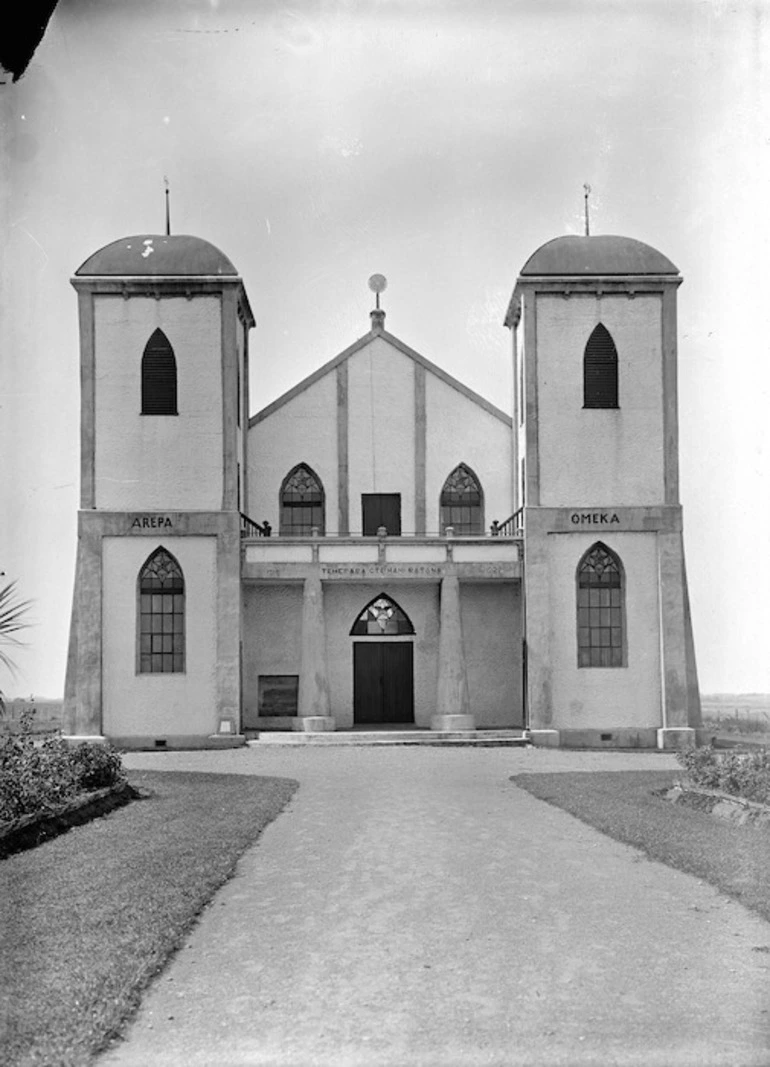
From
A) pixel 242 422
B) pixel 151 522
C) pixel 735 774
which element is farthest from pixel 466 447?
pixel 735 774

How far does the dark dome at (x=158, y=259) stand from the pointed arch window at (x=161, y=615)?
7059mm

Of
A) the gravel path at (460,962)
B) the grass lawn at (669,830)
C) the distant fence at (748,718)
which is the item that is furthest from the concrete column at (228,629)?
the distant fence at (748,718)

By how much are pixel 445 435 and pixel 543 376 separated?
13.0 feet

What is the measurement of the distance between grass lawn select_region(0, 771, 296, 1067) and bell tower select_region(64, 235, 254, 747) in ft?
42.8

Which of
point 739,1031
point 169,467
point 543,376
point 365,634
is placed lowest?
point 739,1031

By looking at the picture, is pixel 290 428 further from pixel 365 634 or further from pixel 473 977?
pixel 473 977

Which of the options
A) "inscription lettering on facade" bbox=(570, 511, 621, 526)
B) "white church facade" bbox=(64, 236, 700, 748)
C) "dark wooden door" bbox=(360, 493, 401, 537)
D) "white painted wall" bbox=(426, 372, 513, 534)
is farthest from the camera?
"white painted wall" bbox=(426, 372, 513, 534)

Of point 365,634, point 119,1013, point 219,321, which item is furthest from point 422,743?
point 119,1013

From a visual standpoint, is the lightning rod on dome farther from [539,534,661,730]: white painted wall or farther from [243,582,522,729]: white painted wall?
[539,534,661,730]: white painted wall

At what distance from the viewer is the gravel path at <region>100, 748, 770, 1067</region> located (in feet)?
20.5

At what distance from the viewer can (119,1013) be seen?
6.66 m

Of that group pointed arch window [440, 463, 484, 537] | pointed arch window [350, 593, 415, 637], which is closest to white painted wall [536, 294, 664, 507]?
pointed arch window [440, 463, 484, 537]

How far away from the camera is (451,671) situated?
97.2 ft

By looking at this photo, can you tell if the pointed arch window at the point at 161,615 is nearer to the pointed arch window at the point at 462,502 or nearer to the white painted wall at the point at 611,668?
the pointed arch window at the point at 462,502
